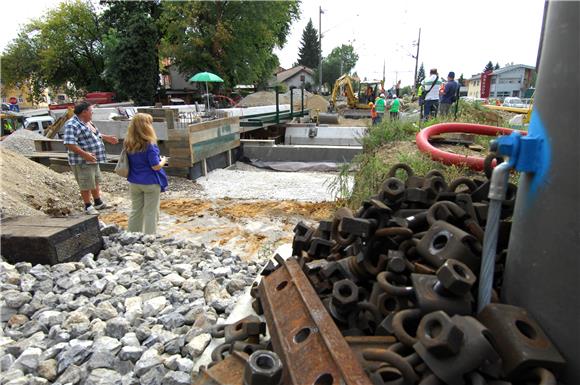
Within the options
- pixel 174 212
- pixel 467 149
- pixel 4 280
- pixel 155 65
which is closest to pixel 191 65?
pixel 155 65

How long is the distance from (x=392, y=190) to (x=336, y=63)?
90515 millimetres

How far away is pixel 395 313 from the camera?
185 centimetres

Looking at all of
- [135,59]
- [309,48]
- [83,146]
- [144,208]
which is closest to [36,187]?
[83,146]

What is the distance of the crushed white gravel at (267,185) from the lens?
11.1 m

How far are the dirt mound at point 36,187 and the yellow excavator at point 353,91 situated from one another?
21.0 meters

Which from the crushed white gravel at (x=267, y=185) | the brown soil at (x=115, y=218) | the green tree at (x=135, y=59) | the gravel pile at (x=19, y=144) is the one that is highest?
the green tree at (x=135, y=59)

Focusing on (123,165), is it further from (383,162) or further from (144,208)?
(383,162)

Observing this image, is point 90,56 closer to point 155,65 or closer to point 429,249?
point 155,65

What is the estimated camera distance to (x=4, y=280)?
3.43 m

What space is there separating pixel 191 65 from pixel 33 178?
93.6 ft

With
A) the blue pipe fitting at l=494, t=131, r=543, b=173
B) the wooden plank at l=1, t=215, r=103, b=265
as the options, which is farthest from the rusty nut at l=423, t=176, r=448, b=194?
the wooden plank at l=1, t=215, r=103, b=265

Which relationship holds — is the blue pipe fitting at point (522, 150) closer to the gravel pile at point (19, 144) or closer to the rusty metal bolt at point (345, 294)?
the rusty metal bolt at point (345, 294)

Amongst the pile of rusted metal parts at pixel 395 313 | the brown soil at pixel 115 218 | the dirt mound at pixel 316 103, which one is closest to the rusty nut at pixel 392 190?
the pile of rusted metal parts at pixel 395 313

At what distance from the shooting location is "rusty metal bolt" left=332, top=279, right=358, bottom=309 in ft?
6.50
